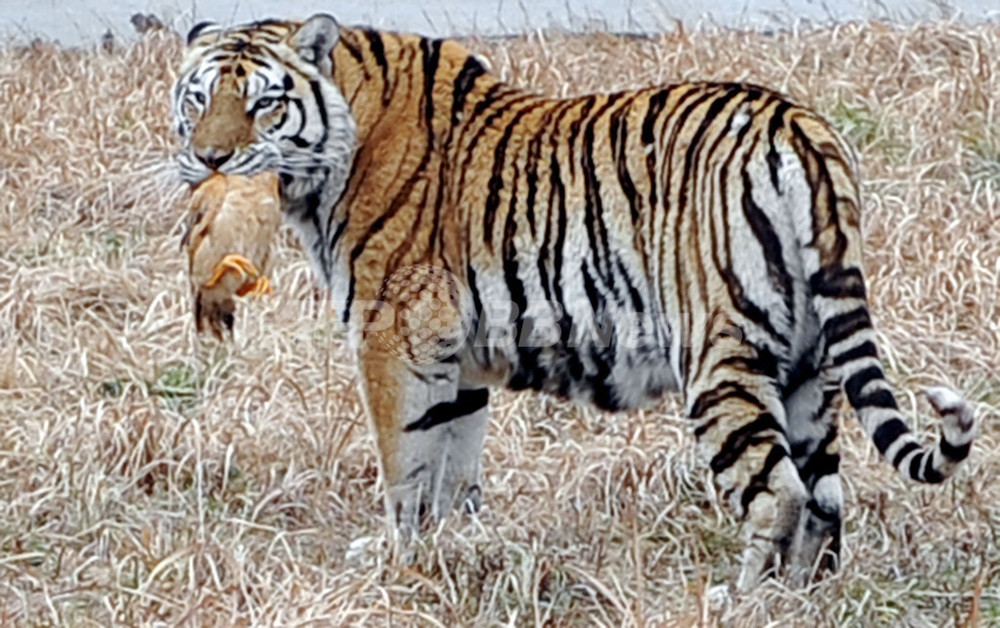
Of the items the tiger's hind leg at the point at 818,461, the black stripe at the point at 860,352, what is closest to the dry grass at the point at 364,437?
the tiger's hind leg at the point at 818,461

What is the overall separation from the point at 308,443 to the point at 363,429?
0.18 metres

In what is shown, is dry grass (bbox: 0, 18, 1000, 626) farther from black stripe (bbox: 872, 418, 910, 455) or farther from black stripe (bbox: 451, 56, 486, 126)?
black stripe (bbox: 451, 56, 486, 126)

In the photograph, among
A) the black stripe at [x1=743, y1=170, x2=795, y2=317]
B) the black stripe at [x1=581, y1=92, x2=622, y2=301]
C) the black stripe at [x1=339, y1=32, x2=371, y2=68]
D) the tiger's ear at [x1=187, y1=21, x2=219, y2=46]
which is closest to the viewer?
the black stripe at [x1=743, y1=170, x2=795, y2=317]

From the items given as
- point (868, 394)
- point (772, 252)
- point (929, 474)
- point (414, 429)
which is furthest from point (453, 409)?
point (929, 474)

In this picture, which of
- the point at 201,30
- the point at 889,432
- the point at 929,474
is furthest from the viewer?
the point at 201,30

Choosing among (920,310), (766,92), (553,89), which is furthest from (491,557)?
(553,89)

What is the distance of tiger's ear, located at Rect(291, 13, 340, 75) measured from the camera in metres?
4.91

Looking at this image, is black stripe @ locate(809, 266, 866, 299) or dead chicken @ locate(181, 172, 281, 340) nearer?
black stripe @ locate(809, 266, 866, 299)

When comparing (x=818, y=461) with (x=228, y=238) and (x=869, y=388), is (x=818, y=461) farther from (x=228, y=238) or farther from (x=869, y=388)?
(x=228, y=238)

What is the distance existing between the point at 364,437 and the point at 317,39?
1099 mm

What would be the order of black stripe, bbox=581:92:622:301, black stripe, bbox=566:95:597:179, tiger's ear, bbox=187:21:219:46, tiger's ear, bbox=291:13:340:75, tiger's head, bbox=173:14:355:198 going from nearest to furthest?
1. black stripe, bbox=581:92:622:301
2. black stripe, bbox=566:95:597:179
3. tiger's head, bbox=173:14:355:198
4. tiger's ear, bbox=291:13:340:75
5. tiger's ear, bbox=187:21:219:46

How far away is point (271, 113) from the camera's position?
4.86 metres

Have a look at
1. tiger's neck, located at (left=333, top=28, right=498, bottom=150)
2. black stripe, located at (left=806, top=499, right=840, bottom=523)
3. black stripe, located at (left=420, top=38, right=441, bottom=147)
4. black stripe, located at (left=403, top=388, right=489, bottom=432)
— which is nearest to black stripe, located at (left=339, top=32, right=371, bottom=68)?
tiger's neck, located at (left=333, top=28, right=498, bottom=150)
